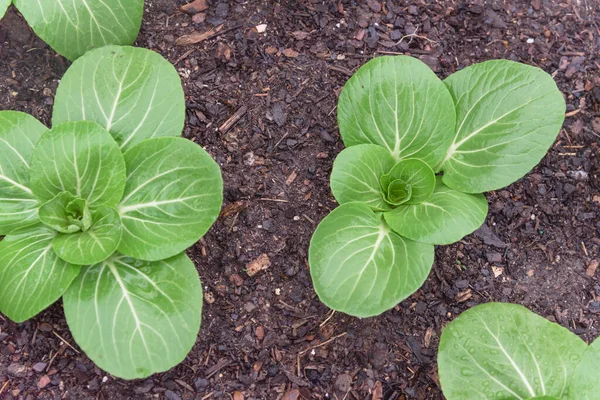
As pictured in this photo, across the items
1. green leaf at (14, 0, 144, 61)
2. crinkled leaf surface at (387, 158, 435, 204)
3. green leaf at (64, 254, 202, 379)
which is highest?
green leaf at (14, 0, 144, 61)

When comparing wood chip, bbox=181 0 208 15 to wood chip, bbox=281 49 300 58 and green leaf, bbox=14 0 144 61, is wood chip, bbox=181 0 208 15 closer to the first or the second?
green leaf, bbox=14 0 144 61

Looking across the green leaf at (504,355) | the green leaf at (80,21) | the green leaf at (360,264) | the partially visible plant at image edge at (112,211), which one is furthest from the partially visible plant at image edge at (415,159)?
the green leaf at (80,21)

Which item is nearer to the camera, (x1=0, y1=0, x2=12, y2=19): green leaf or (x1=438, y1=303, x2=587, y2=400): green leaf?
(x1=438, y1=303, x2=587, y2=400): green leaf

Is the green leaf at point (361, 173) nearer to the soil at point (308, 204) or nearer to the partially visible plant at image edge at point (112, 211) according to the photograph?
the soil at point (308, 204)

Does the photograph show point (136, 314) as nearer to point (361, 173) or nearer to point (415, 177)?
point (361, 173)

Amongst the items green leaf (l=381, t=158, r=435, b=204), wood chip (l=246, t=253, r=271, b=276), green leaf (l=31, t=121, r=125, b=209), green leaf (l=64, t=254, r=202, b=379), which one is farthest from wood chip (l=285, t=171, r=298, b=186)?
green leaf (l=31, t=121, r=125, b=209)

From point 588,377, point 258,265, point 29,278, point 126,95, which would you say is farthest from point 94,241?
point 588,377

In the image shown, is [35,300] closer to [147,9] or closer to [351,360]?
[351,360]

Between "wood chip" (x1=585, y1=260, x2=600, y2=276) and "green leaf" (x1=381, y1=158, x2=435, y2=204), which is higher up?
"green leaf" (x1=381, y1=158, x2=435, y2=204)
